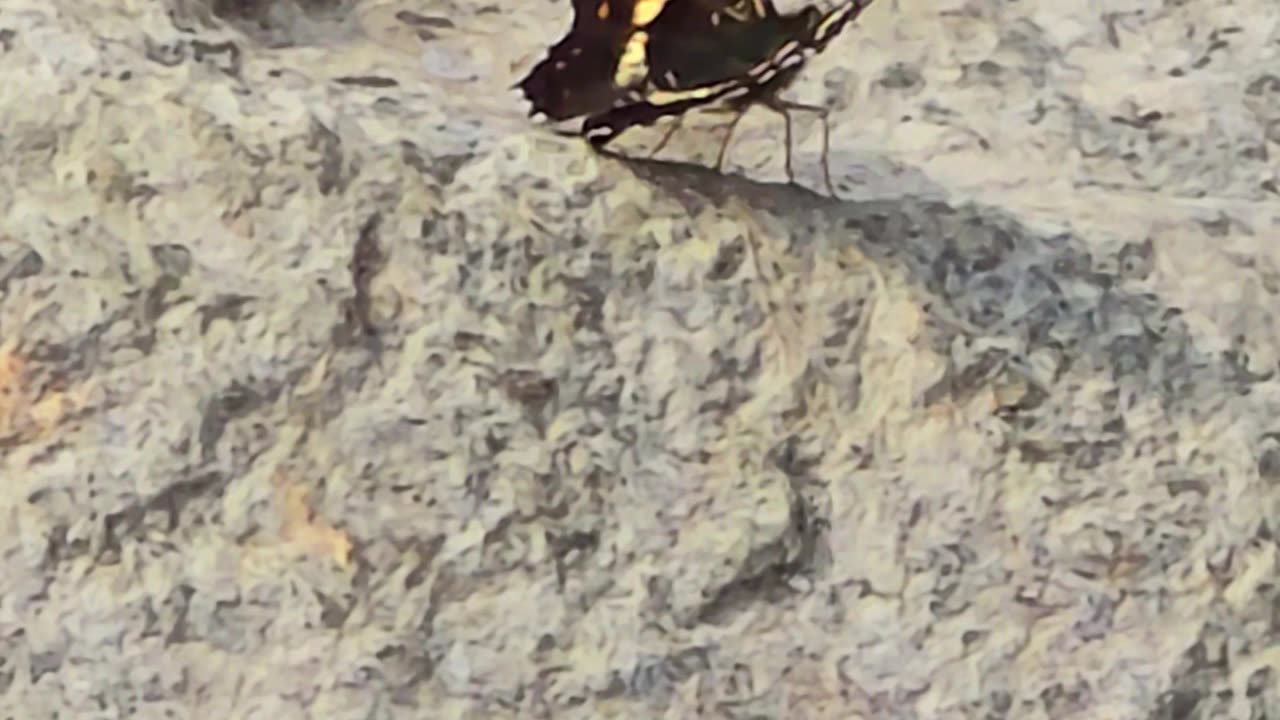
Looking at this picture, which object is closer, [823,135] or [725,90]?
[725,90]

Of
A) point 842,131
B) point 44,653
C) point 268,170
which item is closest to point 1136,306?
point 842,131

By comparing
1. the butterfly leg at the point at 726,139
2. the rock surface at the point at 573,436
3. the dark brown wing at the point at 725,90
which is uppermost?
the dark brown wing at the point at 725,90

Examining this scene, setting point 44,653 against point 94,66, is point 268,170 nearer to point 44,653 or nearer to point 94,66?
point 94,66

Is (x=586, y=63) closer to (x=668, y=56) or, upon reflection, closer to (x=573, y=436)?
(x=668, y=56)

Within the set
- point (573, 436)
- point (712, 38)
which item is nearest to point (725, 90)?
point (712, 38)

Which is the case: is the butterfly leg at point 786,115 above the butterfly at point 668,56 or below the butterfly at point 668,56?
below
